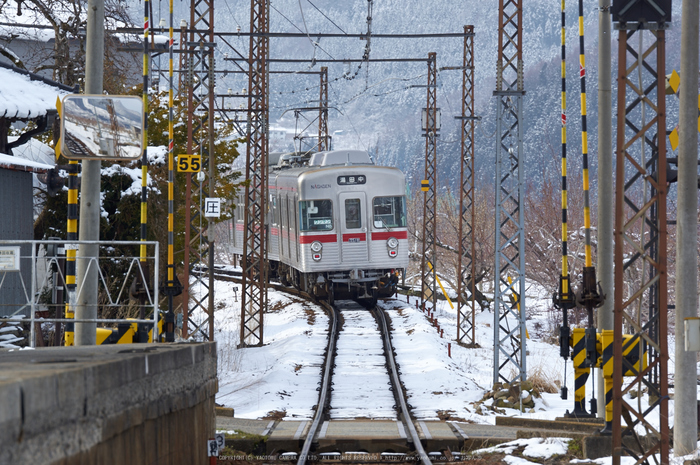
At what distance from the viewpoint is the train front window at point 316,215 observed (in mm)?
22297

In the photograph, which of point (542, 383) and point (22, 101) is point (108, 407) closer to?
point (22, 101)

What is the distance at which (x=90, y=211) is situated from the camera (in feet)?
31.1

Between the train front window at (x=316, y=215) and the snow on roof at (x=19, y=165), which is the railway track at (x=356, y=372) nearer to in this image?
the train front window at (x=316, y=215)

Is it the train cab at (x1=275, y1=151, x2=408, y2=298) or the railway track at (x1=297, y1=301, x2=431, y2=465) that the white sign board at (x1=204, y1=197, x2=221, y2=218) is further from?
the train cab at (x1=275, y1=151, x2=408, y2=298)

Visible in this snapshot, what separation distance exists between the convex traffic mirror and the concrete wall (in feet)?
8.18

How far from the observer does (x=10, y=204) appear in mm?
13180

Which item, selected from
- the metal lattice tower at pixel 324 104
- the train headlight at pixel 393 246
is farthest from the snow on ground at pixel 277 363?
the metal lattice tower at pixel 324 104

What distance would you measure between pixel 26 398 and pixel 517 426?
831cm

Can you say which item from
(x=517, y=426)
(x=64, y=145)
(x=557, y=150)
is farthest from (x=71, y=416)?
(x=557, y=150)

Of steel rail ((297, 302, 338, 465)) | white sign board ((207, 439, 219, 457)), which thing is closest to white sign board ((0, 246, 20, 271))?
white sign board ((207, 439, 219, 457))

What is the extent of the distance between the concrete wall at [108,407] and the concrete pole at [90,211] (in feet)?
7.28

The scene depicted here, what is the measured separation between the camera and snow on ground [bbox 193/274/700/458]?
1288 cm

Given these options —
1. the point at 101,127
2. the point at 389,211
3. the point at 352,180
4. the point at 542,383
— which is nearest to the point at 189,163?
the point at 101,127

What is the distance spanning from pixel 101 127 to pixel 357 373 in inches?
305
